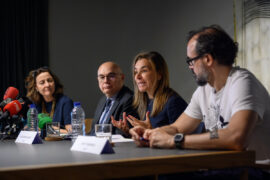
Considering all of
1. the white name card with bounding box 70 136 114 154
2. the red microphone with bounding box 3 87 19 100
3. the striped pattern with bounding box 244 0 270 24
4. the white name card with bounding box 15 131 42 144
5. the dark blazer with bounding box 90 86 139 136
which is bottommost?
the white name card with bounding box 15 131 42 144

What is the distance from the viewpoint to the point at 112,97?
3.04 m

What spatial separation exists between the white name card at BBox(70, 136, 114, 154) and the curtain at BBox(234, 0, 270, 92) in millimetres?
1919

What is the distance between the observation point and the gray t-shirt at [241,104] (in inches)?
56.5

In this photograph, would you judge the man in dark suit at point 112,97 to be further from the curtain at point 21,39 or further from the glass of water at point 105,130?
the curtain at point 21,39

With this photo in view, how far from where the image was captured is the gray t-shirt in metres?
1.44

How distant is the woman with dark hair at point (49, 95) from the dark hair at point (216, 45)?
2.07 meters

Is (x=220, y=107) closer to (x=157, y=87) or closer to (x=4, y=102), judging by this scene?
(x=157, y=87)

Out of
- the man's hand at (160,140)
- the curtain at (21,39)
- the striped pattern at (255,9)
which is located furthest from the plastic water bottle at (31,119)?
the curtain at (21,39)

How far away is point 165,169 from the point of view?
120 cm

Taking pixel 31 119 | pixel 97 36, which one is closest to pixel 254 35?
pixel 31 119

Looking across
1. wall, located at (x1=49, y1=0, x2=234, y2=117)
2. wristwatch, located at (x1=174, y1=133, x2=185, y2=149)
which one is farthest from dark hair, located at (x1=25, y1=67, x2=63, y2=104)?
wristwatch, located at (x1=174, y1=133, x2=185, y2=149)

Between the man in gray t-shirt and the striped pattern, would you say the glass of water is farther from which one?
the striped pattern

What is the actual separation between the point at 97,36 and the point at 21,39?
108 cm

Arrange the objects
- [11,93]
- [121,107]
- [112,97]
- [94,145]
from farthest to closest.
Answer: [112,97]
[121,107]
[11,93]
[94,145]
